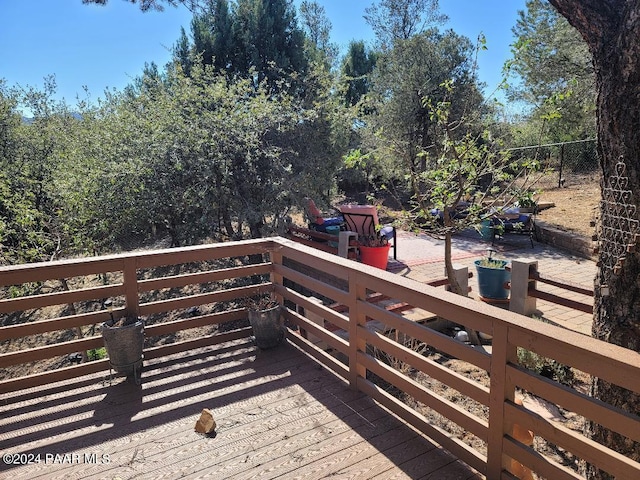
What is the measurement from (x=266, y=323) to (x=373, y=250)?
3.24 meters

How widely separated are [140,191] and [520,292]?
4.84m

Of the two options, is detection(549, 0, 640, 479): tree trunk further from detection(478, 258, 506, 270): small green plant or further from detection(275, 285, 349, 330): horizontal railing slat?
detection(478, 258, 506, 270): small green plant

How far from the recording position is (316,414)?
243 centimetres

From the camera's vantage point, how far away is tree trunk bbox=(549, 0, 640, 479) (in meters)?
1.89

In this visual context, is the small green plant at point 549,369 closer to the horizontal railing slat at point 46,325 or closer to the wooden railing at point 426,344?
the wooden railing at point 426,344

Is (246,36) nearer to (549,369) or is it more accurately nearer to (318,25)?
(318,25)

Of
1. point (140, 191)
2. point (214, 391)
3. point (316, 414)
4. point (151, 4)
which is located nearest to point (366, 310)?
point (316, 414)

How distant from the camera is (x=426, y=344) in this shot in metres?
2.54

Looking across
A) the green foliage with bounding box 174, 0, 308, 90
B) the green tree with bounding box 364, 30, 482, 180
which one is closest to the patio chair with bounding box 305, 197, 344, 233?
the green tree with bounding box 364, 30, 482, 180

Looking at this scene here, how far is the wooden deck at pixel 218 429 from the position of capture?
6.58ft

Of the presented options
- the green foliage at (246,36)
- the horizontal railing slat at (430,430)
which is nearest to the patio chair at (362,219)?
the horizontal railing slat at (430,430)

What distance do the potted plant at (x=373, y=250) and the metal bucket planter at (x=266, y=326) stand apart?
3.02 meters

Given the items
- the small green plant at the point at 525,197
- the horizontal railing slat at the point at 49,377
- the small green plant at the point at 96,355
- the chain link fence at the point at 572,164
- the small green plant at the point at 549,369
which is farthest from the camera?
the chain link fence at the point at 572,164

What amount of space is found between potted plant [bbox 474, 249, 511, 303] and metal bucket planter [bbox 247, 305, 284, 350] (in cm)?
319
